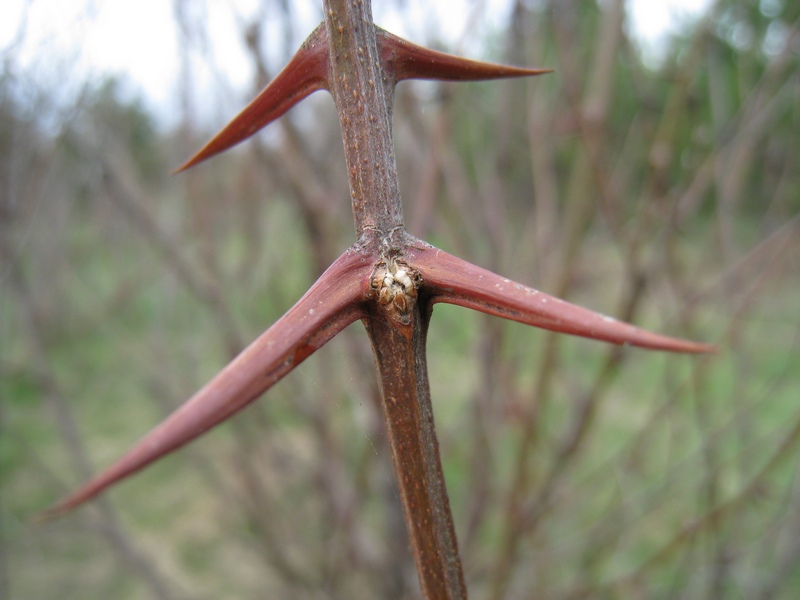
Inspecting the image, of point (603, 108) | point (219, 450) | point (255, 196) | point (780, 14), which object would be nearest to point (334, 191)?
point (255, 196)

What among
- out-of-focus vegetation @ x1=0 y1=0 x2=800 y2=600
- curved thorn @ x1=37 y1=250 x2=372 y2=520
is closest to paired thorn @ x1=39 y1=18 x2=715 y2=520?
curved thorn @ x1=37 y1=250 x2=372 y2=520

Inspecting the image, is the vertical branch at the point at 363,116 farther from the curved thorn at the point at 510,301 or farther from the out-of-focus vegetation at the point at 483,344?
the out-of-focus vegetation at the point at 483,344

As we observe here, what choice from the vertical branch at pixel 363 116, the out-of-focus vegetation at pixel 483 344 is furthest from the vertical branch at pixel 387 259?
the out-of-focus vegetation at pixel 483 344

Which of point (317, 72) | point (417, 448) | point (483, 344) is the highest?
point (483, 344)

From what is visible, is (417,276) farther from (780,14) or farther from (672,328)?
(780,14)

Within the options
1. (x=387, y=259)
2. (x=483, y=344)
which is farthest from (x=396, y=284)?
(x=483, y=344)

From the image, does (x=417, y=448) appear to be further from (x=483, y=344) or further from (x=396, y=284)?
(x=483, y=344)

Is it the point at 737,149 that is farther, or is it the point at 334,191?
the point at 334,191
